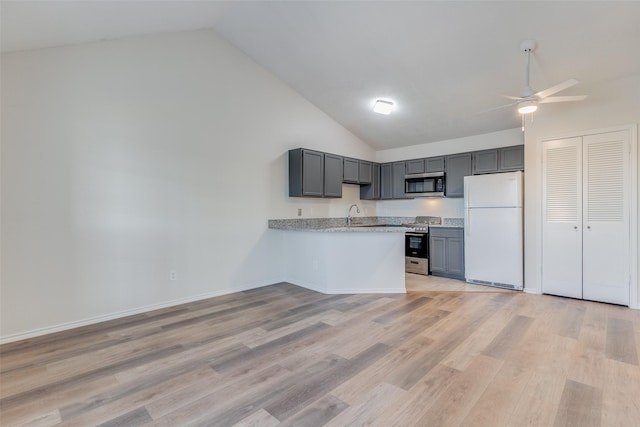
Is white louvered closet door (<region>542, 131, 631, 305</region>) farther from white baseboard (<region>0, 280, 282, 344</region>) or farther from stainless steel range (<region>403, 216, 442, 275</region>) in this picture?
white baseboard (<region>0, 280, 282, 344</region>)

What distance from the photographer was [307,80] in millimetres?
4719

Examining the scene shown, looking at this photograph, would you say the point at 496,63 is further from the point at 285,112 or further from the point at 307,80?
the point at 285,112

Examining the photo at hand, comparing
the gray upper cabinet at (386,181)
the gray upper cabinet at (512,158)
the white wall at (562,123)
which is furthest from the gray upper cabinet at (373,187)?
the white wall at (562,123)

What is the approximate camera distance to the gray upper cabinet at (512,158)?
466cm

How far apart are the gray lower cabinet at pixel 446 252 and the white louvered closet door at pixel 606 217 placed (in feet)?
5.26

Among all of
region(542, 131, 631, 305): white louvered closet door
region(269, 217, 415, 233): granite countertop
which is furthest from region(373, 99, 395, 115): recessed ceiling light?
region(542, 131, 631, 305): white louvered closet door

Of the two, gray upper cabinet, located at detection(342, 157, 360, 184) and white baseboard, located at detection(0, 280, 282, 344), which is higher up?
gray upper cabinet, located at detection(342, 157, 360, 184)

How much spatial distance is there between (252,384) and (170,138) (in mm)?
3055

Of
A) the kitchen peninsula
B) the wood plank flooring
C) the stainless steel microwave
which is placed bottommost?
the wood plank flooring

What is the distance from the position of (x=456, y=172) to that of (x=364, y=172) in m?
1.69

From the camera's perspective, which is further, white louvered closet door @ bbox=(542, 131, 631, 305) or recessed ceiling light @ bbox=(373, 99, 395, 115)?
recessed ceiling light @ bbox=(373, 99, 395, 115)

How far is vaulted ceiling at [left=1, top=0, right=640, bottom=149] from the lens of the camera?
2.78 metres

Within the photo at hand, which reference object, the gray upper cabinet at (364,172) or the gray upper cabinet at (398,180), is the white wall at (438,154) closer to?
the gray upper cabinet at (398,180)

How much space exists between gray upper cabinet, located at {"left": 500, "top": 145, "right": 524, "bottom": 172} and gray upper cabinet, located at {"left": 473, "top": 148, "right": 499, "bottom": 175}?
9 cm
